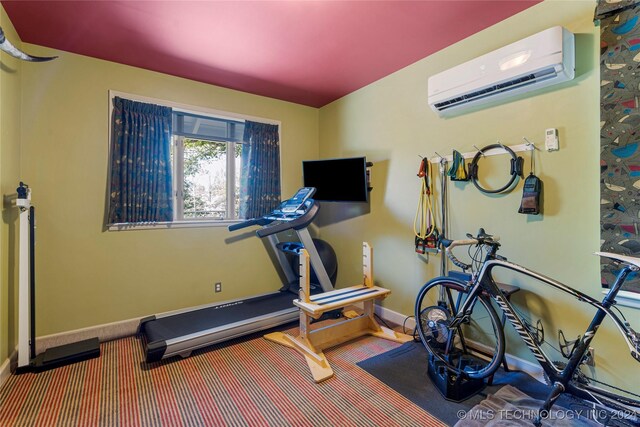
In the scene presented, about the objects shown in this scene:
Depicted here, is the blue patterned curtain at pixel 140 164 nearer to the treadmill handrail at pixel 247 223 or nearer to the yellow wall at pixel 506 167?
the treadmill handrail at pixel 247 223

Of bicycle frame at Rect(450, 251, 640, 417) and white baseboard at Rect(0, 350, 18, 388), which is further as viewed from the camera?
white baseboard at Rect(0, 350, 18, 388)

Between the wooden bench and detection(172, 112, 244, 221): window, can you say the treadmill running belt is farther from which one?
detection(172, 112, 244, 221): window

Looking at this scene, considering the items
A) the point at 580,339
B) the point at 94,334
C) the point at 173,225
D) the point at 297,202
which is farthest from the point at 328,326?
the point at 94,334

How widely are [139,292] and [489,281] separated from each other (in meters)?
3.23

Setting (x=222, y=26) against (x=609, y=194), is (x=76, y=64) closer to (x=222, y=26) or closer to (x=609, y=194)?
(x=222, y=26)

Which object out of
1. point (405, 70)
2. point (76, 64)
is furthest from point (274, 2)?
point (76, 64)

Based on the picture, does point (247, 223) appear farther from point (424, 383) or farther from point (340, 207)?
point (424, 383)

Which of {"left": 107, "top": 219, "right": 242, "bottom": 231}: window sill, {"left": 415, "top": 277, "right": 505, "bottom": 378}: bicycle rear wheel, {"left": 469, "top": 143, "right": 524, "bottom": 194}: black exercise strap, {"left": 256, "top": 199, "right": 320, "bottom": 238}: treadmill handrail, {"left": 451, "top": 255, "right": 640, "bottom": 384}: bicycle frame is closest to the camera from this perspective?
{"left": 451, "top": 255, "right": 640, "bottom": 384}: bicycle frame

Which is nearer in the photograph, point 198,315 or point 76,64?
point 76,64

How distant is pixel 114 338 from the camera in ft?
9.69

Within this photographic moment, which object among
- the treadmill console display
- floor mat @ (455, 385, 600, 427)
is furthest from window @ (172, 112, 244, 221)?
floor mat @ (455, 385, 600, 427)

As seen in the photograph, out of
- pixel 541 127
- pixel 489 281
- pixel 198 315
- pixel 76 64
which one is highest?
pixel 76 64

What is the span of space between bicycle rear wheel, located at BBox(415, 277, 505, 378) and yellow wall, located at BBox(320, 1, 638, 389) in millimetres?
231

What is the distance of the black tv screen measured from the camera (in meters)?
3.32
